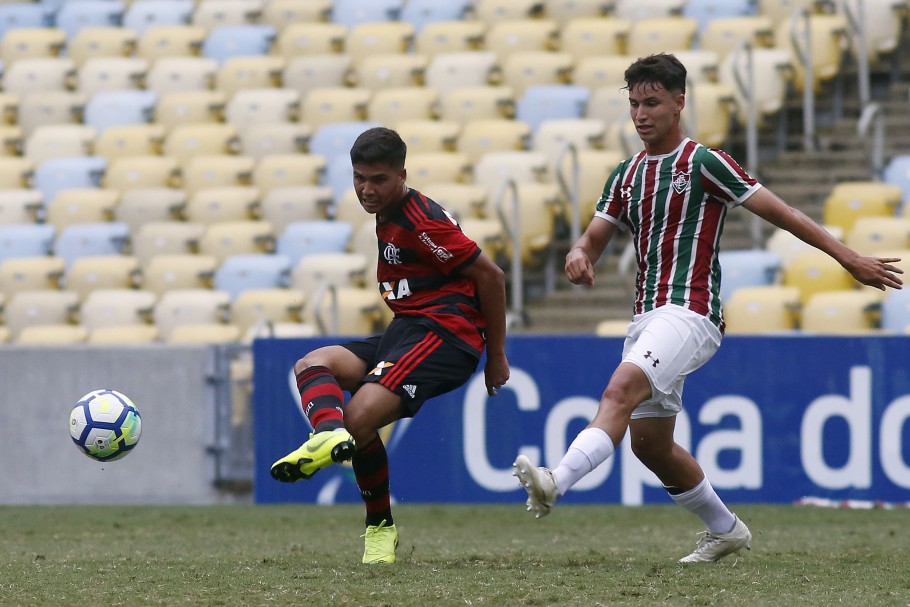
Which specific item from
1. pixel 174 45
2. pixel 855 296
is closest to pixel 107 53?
pixel 174 45

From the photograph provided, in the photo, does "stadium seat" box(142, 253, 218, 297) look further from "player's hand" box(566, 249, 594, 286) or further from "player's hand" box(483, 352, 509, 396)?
"player's hand" box(566, 249, 594, 286)

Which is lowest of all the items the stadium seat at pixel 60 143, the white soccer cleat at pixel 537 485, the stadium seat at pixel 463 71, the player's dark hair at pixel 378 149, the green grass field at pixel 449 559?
the green grass field at pixel 449 559

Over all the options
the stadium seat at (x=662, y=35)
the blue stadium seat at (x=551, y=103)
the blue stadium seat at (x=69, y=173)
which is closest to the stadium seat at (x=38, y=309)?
the blue stadium seat at (x=69, y=173)

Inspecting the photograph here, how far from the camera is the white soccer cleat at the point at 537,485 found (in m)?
4.85

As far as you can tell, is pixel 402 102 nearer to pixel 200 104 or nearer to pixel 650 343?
pixel 200 104

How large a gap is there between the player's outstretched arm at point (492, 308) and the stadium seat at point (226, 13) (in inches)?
465

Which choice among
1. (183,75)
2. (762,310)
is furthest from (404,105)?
(762,310)

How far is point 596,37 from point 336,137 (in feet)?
9.09

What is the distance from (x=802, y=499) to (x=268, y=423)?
374 cm

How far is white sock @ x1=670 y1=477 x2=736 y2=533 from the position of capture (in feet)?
19.7

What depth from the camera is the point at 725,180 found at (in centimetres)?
562

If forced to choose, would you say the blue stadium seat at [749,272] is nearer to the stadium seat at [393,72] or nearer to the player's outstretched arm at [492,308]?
the stadium seat at [393,72]

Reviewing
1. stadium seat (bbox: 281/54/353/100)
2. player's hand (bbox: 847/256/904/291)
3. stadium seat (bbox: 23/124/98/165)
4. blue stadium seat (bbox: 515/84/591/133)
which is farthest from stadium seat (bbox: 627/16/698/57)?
player's hand (bbox: 847/256/904/291)

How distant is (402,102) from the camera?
1446cm
